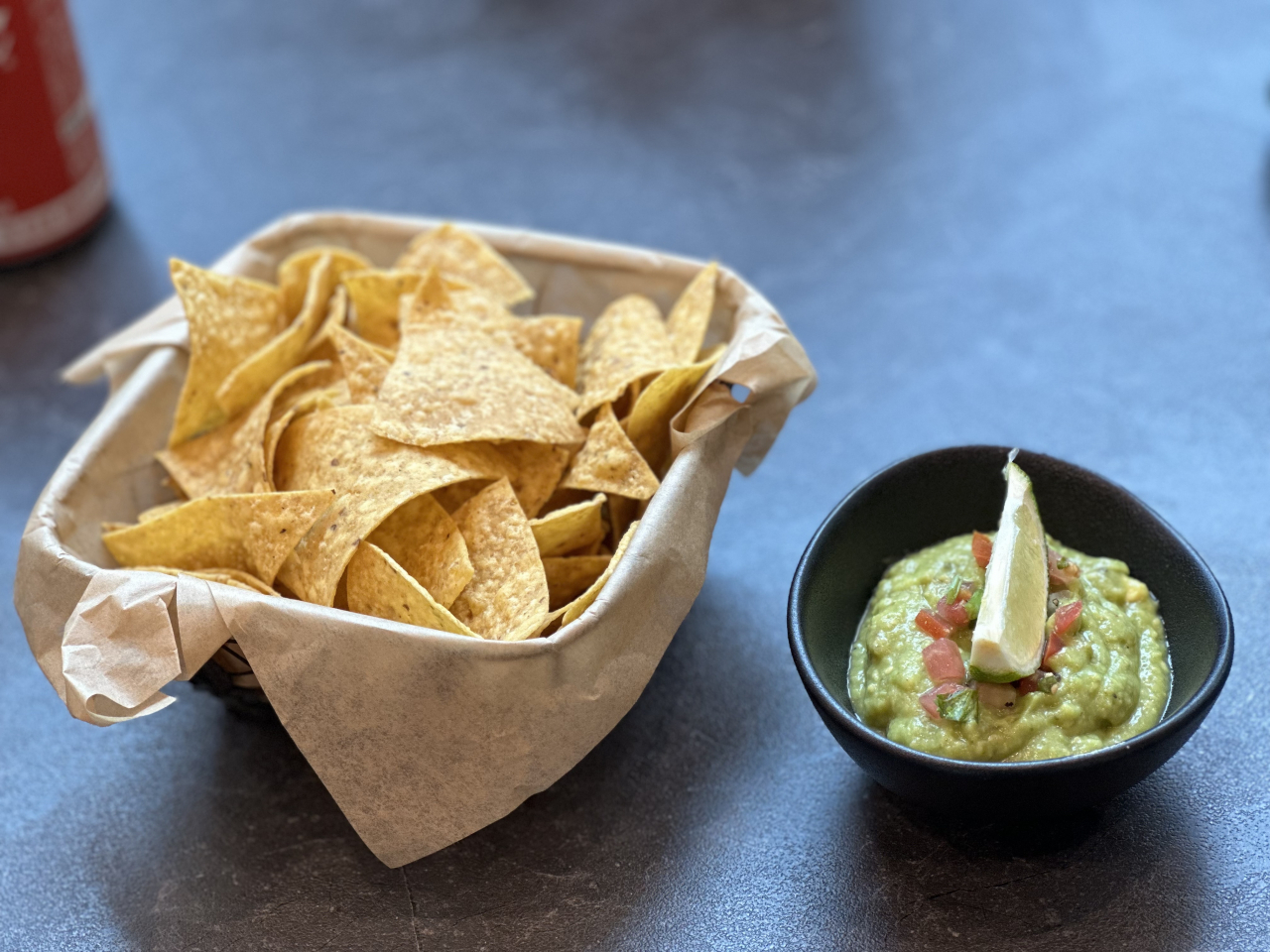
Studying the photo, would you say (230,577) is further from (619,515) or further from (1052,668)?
(1052,668)

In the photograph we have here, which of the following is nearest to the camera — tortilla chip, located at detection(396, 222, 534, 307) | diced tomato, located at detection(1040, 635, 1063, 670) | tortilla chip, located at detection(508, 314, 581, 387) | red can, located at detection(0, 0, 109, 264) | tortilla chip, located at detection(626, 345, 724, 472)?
diced tomato, located at detection(1040, 635, 1063, 670)

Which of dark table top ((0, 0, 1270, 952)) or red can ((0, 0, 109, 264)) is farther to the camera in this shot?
red can ((0, 0, 109, 264))

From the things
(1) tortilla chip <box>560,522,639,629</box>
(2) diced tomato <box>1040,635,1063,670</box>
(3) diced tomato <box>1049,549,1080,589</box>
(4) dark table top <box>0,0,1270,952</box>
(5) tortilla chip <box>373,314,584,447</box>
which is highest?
(5) tortilla chip <box>373,314,584,447</box>

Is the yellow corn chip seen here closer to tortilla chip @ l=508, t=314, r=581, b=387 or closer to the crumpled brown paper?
the crumpled brown paper

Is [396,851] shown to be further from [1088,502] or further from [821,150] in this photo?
[821,150]

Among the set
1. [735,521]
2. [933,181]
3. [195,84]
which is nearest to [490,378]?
[735,521]

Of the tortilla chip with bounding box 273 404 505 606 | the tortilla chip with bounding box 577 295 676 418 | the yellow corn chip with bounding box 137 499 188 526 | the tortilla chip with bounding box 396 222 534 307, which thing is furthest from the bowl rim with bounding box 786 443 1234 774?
the yellow corn chip with bounding box 137 499 188 526

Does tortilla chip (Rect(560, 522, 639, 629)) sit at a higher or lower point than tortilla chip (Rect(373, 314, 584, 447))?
lower

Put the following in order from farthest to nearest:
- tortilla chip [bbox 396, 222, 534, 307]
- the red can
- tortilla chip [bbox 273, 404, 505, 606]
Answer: the red can → tortilla chip [bbox 396, 222, 534, 307] → tortilla chip [bbox 273, 404, 505, 606]
